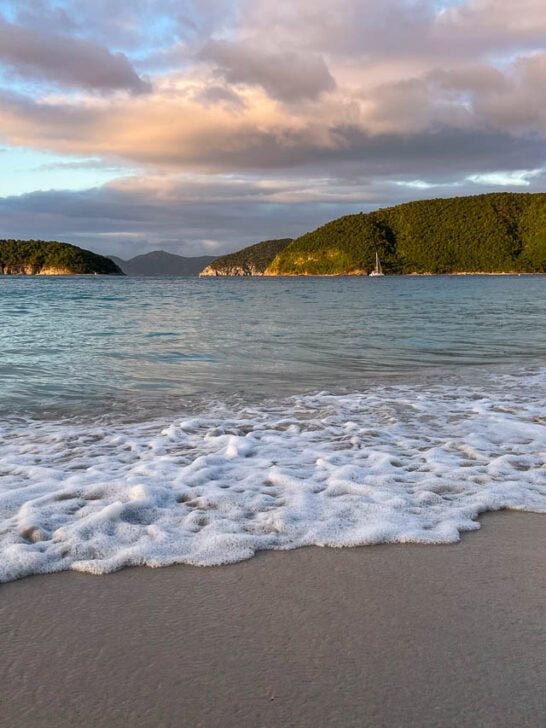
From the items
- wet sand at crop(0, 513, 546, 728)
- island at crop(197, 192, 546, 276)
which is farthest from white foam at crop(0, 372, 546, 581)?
island at crop(197, 192, 546, 276)

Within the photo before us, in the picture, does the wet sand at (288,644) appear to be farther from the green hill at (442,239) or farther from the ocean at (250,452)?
the green hill at (442,239)

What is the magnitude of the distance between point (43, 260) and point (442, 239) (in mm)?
97221

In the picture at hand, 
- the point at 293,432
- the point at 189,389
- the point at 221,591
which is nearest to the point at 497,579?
the point at 221,591

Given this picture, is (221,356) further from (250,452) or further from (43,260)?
(43,260)

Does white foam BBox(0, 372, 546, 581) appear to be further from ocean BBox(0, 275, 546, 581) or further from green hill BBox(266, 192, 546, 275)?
green hill BBox(266, 192, 546, 275)

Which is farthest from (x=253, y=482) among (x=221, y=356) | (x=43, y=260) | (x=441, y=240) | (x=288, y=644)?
(x=43, y=260)

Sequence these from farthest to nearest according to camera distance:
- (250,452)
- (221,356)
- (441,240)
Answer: (441,240) < (221,356) < (250,452)

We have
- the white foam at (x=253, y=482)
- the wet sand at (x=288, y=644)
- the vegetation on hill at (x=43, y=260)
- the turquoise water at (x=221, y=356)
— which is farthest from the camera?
the vegetation on hill at (x=43, y=260)

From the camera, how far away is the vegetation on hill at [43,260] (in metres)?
154

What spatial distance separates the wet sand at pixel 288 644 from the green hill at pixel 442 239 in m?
149

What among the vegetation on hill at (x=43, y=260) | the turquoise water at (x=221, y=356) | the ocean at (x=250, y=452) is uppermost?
the vegetation on hill at (x=43, y=260)

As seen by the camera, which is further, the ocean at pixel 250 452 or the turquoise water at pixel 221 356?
the turquoise water at pixel 221 356

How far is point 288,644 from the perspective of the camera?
2334 mm

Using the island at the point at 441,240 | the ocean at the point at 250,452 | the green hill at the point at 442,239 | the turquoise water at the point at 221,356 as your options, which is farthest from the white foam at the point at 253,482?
the green hill at the point at 442,239
